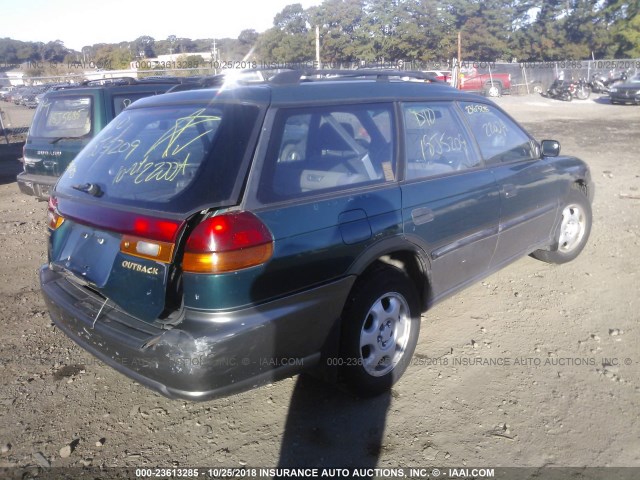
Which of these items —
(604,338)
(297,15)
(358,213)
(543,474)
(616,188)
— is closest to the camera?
(543,474)

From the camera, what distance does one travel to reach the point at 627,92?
24.0 metres

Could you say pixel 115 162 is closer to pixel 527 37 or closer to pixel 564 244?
pixel 564 244

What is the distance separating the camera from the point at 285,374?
2.63 metres

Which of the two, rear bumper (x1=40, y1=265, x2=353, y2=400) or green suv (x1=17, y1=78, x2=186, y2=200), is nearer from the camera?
rear bumper (x1=40, y1=265, x2=353, y2=400)

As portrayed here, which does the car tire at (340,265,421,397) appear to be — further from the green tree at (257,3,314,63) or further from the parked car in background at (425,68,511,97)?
the green tree at (257,3,314,63)

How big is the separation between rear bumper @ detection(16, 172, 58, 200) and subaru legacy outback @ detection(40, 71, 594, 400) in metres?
3.91

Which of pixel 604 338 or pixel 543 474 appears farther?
pixel 604 338

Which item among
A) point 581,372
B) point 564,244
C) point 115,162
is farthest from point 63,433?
point 564,244

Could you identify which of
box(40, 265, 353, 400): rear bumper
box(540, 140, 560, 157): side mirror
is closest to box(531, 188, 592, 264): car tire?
box(540, 140, 560, 157): side mirror

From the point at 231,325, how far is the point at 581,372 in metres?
2.32

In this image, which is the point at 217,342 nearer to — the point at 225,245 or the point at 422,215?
the point at 225,245

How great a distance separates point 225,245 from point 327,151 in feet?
2.94

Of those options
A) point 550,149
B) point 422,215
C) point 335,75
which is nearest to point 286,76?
point 335,75

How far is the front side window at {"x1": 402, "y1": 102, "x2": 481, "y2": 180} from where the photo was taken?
3320 mm
